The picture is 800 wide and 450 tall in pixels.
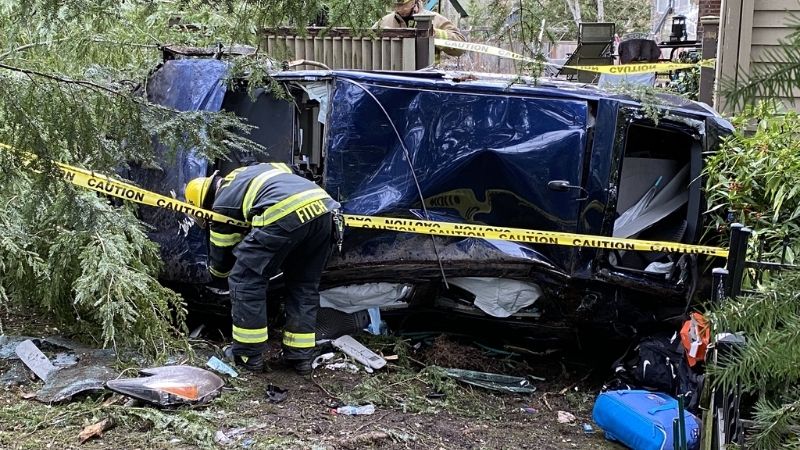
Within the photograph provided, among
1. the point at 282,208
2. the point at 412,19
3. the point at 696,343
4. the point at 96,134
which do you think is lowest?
the point at 696,343

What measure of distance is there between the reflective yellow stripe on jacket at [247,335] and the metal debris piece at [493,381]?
46.4 inches

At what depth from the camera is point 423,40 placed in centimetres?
739

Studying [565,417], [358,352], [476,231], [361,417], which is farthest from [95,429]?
[565,417]

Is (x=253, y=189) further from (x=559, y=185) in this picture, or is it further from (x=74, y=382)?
(x=559, y=185)

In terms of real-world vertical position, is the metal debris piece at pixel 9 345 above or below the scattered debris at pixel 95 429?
above

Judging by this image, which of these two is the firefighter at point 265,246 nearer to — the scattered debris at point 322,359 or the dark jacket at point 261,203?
the dark jacket at point 261,203

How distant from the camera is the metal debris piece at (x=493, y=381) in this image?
16.5 feet

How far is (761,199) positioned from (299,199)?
8.84 feet

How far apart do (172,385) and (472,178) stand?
211 centimetres

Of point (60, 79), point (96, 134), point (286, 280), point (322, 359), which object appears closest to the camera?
point (60, 79)

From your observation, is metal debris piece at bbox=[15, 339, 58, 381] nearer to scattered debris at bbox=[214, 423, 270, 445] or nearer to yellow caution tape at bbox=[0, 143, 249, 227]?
yellow caution tape at bbox=[0, 143, 249, 227]

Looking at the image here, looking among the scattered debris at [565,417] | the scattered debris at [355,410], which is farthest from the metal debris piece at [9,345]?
the scattered debris at [565,417]

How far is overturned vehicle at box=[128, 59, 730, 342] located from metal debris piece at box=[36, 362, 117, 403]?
92 cm

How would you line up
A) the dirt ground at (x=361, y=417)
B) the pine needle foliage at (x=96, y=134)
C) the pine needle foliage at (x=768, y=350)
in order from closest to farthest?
the pine needle foliage at (x=768, y=350)
the pine needle foliage at (x=96, y=134)
the dirt ground at (x=361, y=417)
